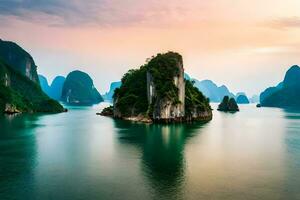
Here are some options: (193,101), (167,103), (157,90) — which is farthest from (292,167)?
(193,101)

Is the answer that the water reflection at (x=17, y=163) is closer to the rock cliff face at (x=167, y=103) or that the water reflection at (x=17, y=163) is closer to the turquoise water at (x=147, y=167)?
the turquoise water at (x=147, y=167)

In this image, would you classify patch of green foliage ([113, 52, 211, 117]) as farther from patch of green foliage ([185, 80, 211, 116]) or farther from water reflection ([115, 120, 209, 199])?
water reflection ([115, 120, 209, 199])

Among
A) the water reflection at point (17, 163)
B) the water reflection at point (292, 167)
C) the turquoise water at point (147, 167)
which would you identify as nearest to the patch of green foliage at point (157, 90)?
the turquoise water at point (147, 167)

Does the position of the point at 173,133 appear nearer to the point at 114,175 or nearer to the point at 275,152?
the point at 275,152

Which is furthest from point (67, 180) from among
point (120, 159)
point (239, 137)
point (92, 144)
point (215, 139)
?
point (239, 137)

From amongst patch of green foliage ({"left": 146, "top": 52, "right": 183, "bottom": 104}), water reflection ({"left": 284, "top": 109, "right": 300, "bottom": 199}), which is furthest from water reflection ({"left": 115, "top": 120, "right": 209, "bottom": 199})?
patch of green foliage ({"left": 146, "top": 52, "right": 183, "bottom": 104})

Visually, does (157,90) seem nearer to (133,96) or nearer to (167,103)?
(167,103)
